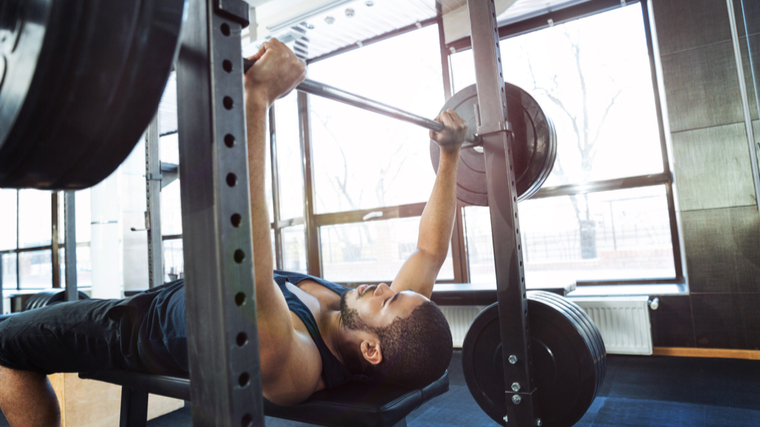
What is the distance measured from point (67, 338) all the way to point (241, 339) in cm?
111

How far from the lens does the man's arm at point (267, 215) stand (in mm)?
726

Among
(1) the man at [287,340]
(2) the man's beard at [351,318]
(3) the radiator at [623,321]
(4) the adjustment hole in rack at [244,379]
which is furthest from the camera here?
(3) the radiator at [623,321]

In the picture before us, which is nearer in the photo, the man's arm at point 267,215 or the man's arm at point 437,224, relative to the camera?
the man's arm at point 267,215

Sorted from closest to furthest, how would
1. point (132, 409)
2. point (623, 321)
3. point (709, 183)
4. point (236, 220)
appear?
point (236, 220) < point (132, 409) < point (709, 183) < point (623, 321)

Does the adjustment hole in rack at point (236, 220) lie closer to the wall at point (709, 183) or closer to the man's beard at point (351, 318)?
the man's beard at point (351, 318)

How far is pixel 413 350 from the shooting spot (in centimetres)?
117

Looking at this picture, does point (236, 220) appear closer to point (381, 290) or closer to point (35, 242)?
point (381, 290)

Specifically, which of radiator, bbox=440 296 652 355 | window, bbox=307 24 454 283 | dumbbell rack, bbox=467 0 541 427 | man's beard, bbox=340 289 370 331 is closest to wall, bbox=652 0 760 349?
radiator, bbox=440 296 652 355

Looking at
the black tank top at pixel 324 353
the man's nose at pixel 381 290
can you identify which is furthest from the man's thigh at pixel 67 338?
the man's nose at pixel 381 290

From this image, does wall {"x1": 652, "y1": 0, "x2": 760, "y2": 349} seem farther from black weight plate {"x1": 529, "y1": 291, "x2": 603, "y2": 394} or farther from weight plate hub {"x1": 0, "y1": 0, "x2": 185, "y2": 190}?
weight plate hub {"x1": 0, "y1": 0, "x2": 185, "y2": 190}

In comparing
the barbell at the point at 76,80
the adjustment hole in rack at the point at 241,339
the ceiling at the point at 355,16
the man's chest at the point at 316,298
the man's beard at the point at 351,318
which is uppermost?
the ceiling at the point at 355,16

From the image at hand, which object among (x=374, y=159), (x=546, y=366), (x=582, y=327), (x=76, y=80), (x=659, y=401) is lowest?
(x=659, y=401)

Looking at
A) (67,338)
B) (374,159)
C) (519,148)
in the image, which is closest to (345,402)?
(67,338)

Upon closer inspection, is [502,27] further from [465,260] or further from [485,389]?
[485,389]
